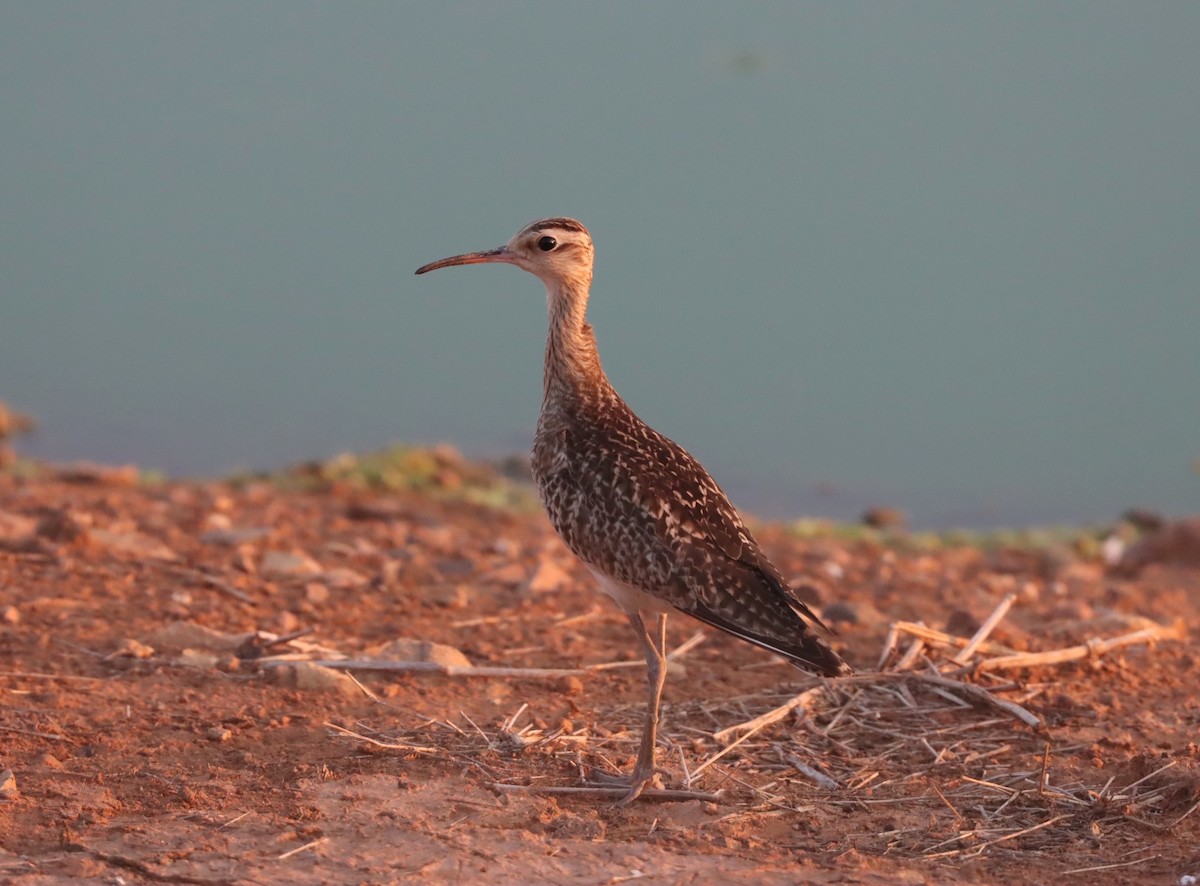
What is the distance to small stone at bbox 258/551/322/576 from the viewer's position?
8.28 metres

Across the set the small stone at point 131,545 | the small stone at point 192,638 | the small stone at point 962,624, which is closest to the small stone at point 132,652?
the small stone at point 192,638

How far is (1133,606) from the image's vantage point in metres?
9.05

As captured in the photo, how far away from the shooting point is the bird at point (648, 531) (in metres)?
5.66

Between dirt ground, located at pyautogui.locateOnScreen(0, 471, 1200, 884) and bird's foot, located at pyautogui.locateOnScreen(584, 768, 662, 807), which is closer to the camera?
dirt ground, located at pyautogui.locateOnScreen(0, 471, 1200, 884)

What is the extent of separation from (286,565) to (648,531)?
124 inches

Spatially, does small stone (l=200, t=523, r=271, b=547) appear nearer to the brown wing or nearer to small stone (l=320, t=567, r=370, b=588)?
small stone (l=320, t=567, r=370, b=588)

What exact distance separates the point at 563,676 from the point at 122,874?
96.4 inches

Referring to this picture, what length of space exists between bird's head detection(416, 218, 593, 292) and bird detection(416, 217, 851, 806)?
0.9 inches

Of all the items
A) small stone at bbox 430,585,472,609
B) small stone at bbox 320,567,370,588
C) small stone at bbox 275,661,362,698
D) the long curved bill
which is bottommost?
small stone at bbox 275,661,362,698

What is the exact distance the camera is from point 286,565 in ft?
27.3

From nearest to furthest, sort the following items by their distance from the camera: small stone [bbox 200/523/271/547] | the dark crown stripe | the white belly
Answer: the white belly < the dark crown stripe < small stone [bbox 200/523/271/547]

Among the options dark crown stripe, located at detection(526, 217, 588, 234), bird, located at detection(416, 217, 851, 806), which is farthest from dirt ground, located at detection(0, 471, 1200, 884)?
dark crown stripe, located at detection(526, 217, 588, 234)

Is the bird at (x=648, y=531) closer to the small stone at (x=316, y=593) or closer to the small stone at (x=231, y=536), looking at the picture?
the small stone at (x=316, y=593)

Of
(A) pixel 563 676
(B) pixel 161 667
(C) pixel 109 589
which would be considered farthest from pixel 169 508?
(A) pixel 563 676
